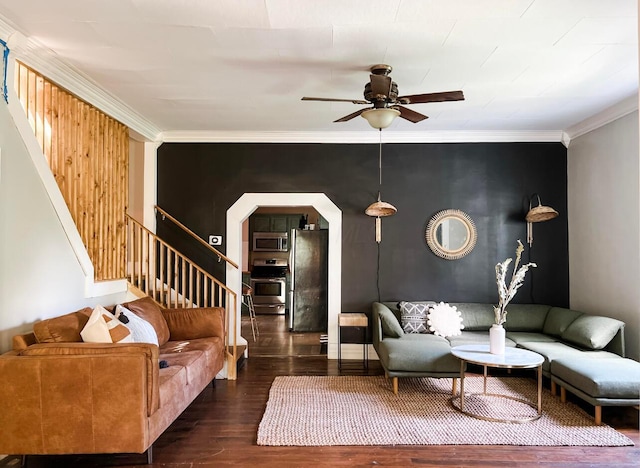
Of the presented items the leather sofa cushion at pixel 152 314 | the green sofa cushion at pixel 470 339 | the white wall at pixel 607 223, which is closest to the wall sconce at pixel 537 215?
the white wall at pixel 607 223

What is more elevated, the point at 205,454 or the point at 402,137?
the point at 402,137

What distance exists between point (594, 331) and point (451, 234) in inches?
82.3

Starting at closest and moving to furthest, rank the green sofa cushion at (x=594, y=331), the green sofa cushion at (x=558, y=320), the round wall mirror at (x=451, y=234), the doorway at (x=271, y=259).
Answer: the green sofa cushion at (x=594, y=331) < the green sofa cushion at (x=558, y=320) < the round wall mirror at (x=451, y=234) < the doorway at (x=271, y=259)

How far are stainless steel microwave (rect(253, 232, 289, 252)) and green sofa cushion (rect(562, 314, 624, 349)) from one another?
6.82 metres

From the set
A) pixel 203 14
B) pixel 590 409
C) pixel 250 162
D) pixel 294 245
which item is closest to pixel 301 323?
pixel 294 245

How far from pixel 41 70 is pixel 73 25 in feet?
2.62

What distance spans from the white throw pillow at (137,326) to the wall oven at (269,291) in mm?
6142

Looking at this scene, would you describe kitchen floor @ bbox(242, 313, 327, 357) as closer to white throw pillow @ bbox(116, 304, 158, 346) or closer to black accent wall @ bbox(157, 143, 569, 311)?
black accent wall @ bbox(157, 143, 569, 311)

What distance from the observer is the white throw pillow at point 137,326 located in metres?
3.91

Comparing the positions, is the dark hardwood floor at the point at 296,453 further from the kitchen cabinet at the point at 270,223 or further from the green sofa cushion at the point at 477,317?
the kitchen cabinet at the point at 270,223

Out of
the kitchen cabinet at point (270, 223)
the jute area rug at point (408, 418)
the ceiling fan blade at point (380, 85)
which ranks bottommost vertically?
the jute area rug at point (408, 418)

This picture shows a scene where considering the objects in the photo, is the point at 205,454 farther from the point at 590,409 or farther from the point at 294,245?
the point at 294,245

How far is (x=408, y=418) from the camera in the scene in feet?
12.9

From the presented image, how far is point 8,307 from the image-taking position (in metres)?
3.28
